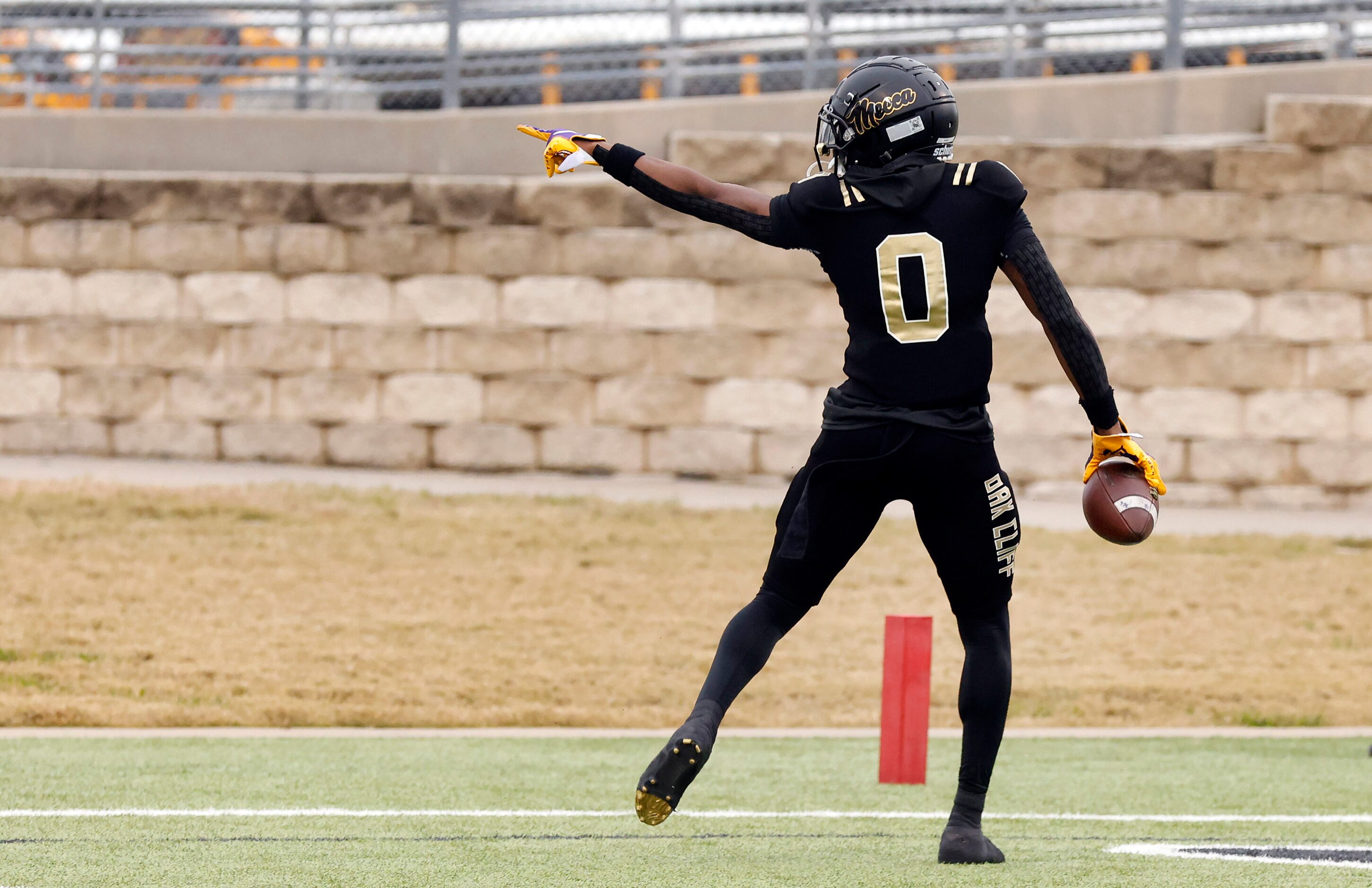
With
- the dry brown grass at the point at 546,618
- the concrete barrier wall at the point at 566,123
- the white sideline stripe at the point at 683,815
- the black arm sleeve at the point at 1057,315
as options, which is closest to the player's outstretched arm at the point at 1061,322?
the black arm sleeve at the point at 1057,315

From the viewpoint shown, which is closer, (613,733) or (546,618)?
(613,733)

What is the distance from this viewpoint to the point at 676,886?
399 centimetres

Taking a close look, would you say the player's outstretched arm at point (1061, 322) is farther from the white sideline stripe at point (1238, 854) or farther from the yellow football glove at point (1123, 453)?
the white sideline stripe at point (1238, 854)

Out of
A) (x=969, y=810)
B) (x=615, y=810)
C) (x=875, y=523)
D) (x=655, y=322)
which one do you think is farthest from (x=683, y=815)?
(x=655, y=322)

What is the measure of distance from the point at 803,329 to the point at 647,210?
57.8 inches

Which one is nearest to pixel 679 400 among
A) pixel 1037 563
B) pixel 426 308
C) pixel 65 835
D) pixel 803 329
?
pixel 803 329

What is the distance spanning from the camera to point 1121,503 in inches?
165

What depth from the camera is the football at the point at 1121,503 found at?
164 inches

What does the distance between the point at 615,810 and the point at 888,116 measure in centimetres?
251

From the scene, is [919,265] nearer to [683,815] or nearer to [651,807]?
[651,807]

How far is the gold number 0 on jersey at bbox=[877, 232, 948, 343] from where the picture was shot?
3.99 meters

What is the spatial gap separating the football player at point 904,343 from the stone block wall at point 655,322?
8.88 metres

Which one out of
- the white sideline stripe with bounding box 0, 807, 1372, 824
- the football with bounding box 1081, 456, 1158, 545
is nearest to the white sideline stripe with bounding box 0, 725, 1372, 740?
the white sideline stripe with bounding box 0, 807, 1372, 824

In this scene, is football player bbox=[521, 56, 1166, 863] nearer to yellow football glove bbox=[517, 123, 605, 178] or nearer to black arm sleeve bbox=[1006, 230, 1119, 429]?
black arm sleeve bbox=[1006, 230, 1119, 429]
